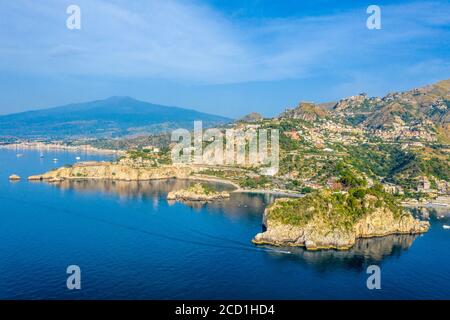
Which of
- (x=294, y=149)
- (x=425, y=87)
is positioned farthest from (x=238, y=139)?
(x=425, y=87)

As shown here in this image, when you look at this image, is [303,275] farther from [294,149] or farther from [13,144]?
[13,144]

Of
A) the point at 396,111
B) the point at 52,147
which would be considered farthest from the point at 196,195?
the point at 52,147

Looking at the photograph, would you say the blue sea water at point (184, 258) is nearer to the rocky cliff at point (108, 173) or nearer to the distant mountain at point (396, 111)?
the rocky cliff at point (108, 173)

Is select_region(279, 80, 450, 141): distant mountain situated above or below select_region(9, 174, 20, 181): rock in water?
above

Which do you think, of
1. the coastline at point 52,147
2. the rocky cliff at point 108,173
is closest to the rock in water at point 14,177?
the rocky cliff at point 108,173

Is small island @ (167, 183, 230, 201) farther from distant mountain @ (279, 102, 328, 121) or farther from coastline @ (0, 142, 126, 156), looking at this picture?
coastline @ (0, 142, 126, 156)

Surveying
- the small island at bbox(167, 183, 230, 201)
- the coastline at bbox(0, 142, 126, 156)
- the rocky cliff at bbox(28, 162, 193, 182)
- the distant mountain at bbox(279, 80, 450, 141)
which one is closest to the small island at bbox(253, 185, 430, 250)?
the small island at bbox(167, 183, 230, 201)
